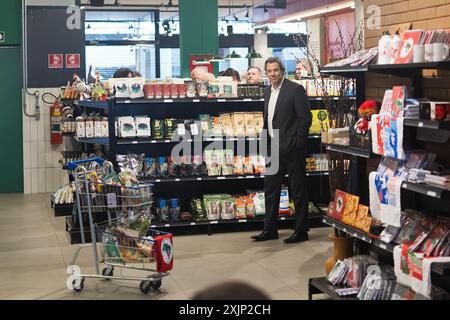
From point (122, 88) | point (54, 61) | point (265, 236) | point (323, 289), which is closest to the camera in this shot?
point (323, 289)

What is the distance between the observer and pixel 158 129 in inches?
318

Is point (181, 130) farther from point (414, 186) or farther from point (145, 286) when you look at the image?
point (414, 186)

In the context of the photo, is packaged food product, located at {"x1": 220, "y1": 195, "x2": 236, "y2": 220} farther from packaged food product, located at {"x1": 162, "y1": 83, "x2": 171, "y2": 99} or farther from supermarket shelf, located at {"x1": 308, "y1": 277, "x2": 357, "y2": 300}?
supermarket shelf, located at {"x1": 308, "y1": 277, "x2": 357, "y2": 300}

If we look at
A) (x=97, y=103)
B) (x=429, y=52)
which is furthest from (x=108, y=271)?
(x=429, y=52)

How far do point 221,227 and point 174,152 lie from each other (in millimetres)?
995

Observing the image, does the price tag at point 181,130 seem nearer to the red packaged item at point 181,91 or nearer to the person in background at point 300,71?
the red packaged item at point 181,91

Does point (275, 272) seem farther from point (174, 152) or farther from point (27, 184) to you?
point (27, 184)

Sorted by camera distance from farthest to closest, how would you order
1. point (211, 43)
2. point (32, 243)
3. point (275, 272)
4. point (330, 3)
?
point (330, 3)
point (211, 43)
point (32, 243)
point (275, 272)

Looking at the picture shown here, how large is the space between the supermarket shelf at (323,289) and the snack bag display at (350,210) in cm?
47

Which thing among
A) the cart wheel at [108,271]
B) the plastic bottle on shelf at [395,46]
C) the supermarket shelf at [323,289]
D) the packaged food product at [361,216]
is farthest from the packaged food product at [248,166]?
the plastic bottle on shelf at [395,46]

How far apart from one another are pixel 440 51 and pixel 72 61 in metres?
8.70

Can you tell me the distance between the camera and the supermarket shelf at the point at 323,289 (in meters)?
5.11

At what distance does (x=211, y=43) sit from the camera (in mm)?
11000
